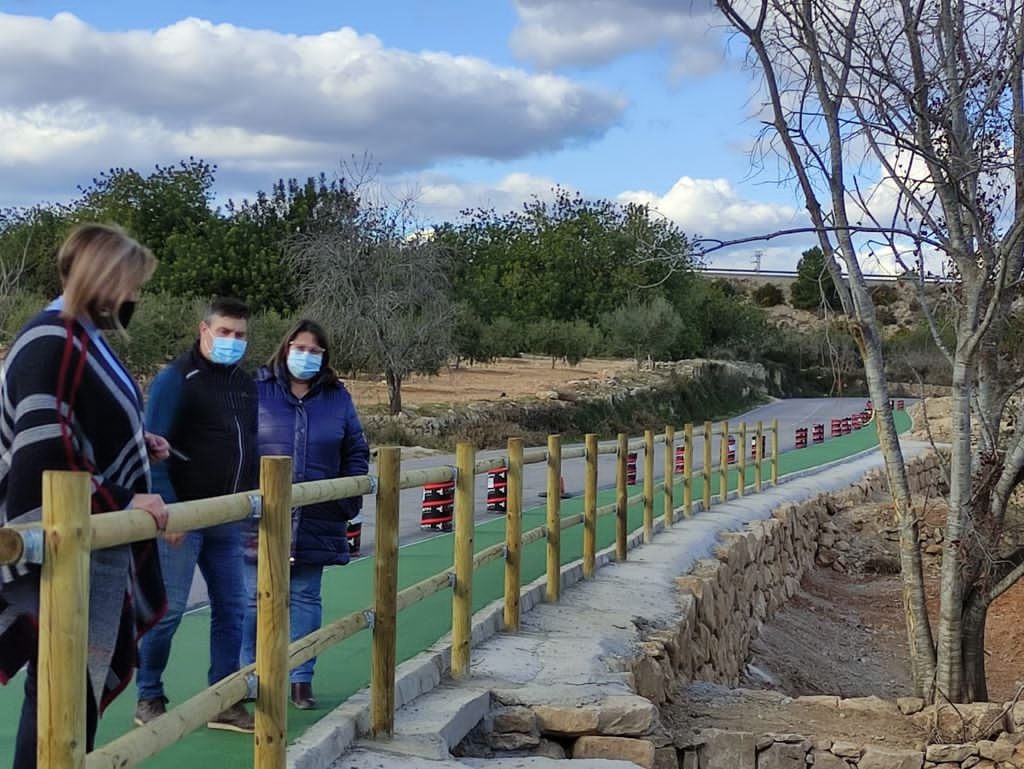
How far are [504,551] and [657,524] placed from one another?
613cm

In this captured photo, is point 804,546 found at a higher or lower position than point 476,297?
lower

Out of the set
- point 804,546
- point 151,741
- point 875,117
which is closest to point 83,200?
point 804,546

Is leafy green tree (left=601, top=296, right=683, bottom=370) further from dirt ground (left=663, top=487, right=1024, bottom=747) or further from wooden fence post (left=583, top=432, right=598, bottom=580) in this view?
wooden fence post (left=583, top=432, right=598, bottom=580)

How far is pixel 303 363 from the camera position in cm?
573

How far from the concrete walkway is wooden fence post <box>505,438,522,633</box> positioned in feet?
0.35

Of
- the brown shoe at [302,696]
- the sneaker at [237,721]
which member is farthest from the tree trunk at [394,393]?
the sneaker at [237,721]

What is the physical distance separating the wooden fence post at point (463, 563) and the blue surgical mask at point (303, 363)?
1.12 metres

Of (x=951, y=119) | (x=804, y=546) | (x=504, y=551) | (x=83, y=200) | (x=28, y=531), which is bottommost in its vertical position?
(x=804, y=546)

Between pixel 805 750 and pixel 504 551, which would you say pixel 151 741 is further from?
pixel 805 750

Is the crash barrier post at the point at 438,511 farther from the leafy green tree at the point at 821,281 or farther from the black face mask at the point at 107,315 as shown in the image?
the black face mask at the point at 107,315

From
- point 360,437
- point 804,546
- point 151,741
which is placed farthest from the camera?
point 804,546

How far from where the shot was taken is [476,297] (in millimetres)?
52156

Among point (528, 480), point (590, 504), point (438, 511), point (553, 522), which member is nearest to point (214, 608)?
point (553, 522)

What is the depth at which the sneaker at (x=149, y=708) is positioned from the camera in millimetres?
4941
